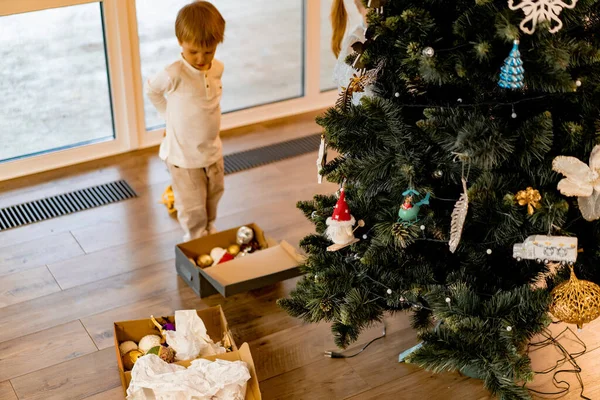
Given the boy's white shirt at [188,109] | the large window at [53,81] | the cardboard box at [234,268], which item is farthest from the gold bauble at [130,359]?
the large window at [53,81]

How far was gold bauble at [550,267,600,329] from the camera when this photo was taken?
1723 millimetres

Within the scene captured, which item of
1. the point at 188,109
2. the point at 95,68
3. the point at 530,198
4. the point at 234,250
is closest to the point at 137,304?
the point at 234,250

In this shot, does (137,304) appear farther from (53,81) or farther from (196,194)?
(53,81)

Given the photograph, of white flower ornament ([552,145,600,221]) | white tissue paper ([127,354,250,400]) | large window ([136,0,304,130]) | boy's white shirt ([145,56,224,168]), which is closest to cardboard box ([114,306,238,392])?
white tissue paper ([127,354,250,400])

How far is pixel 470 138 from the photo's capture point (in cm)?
160

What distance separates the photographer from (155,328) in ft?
7.73

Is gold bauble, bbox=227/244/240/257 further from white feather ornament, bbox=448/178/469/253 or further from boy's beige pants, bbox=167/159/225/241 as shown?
white feather ornament, bbox=448/178/469/253

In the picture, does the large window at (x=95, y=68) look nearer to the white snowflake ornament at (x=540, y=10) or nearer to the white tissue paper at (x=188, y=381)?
the white tissue paper at (x=188, y=381)

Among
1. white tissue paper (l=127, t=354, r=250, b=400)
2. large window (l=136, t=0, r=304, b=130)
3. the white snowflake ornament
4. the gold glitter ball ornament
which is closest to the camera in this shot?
the white snowflake ornament

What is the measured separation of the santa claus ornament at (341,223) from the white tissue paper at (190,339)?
2.04ft

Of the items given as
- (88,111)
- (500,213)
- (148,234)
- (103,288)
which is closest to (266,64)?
(88,111)

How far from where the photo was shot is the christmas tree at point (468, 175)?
5.24 ft

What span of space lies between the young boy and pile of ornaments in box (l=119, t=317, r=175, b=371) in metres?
0.56

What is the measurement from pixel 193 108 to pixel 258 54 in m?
1.40
